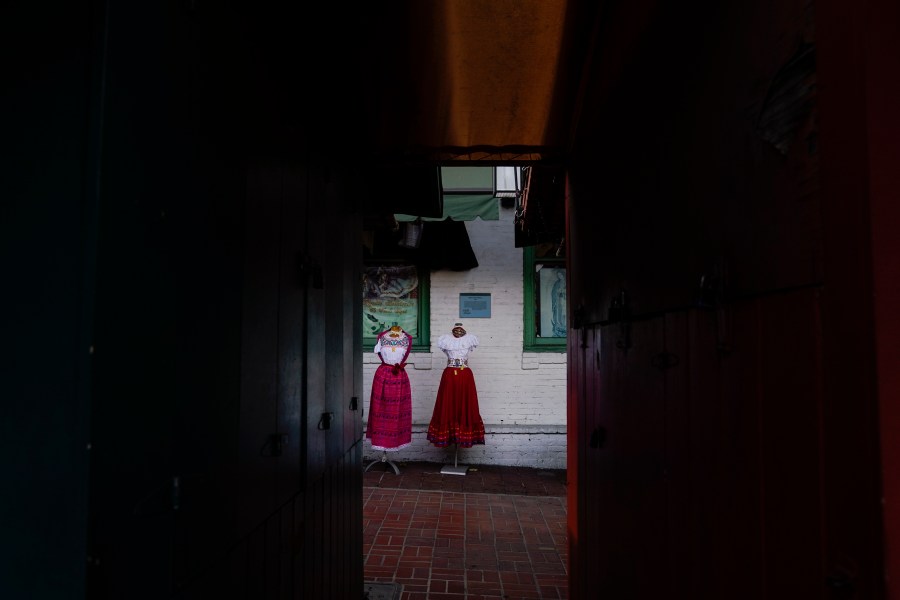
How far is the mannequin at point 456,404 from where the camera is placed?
19.3 feet

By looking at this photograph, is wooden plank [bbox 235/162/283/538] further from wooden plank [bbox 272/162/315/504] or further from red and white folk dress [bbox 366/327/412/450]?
red and white folk dress [bbox 366/327/412/450]

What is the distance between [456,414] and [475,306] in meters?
1.45

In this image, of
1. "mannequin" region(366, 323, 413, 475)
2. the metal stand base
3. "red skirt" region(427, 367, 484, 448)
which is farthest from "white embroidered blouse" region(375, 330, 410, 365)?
the metal stand base

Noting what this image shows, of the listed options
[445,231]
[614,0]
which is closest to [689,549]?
[614,0]

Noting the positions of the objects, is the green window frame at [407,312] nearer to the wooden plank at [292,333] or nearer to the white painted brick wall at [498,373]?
the white painted brick wall at [498,373]

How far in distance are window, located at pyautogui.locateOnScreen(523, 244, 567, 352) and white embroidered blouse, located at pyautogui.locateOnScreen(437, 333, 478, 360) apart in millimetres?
836

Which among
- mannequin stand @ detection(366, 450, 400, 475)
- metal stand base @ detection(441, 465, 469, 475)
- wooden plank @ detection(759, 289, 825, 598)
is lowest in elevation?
metal stand base @ detection(441, 465, 469, 475)

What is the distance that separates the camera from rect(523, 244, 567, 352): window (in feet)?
21.4

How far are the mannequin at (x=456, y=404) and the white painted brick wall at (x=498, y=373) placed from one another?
0.41 metres

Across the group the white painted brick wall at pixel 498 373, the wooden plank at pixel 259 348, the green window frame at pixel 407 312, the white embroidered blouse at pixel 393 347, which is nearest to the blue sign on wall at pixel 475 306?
the white painted brick wall at pixel 498 373

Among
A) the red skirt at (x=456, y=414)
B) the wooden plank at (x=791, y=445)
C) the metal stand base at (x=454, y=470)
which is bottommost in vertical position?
the metal stand base at (x=454, y=470)

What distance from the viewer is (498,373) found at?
6.46m

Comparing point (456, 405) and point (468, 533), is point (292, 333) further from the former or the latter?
point (456, 405)

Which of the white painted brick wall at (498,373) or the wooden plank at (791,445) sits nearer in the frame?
the wooden plank at (791,445)
